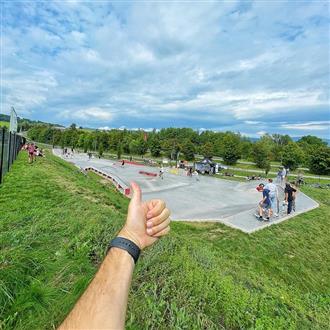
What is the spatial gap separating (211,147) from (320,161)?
23299 mm

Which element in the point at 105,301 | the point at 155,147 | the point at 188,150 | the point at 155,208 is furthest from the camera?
the point at 155,147

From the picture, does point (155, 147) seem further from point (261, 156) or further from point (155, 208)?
point (155, 208)

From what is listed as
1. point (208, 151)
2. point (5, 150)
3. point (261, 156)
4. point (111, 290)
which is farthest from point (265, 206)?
point (208, 151)

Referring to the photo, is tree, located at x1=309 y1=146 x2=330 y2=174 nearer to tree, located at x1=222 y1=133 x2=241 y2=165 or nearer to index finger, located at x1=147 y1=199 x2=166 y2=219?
tree, located at x1=222 y1=133 x2=241 y2=165

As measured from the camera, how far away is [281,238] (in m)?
10.3

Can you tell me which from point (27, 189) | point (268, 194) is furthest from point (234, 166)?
point (27, 189)

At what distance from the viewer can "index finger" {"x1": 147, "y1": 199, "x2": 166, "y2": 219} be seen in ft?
5.46

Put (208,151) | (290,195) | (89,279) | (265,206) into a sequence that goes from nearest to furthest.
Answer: (89,279) → (265,206) → (290,195) → (208,151)

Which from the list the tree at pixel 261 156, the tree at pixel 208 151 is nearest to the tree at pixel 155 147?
the tree at pixel 208 151

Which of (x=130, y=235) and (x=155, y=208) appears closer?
(x=130, y=235)

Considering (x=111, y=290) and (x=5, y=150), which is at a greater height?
(x=5, y=150)

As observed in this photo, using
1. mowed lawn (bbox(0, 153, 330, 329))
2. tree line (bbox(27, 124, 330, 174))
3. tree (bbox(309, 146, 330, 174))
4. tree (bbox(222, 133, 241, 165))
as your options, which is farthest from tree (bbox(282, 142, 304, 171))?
mowed lawn (bbox(0, 153, 330, 329))

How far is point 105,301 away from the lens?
3.74 feet

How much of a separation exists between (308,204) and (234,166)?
141ft
